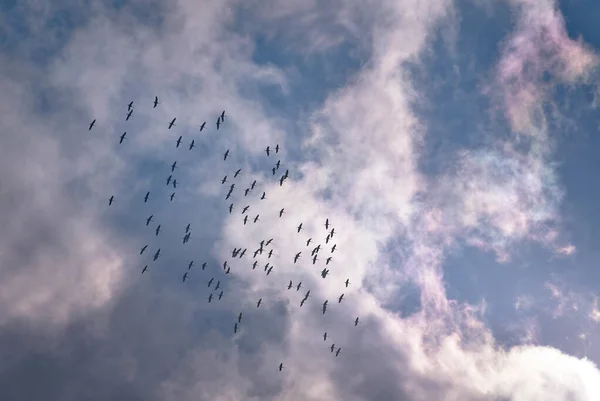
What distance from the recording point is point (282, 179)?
125625 mm

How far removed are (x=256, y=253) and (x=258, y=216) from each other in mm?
10995

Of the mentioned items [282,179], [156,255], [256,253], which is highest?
[282,179]

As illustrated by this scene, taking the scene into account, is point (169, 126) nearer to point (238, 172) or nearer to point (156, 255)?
point (238, 172)

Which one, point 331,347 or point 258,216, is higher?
point 258,216

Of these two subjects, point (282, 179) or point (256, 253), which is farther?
point (256, 253)

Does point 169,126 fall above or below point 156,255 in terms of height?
above

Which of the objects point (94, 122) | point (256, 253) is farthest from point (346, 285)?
point (94, 122)

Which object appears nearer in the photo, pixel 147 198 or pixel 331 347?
pixel 147 198

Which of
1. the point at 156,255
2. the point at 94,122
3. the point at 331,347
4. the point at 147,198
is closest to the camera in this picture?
the point at 94,122

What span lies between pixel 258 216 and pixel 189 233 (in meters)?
20.2

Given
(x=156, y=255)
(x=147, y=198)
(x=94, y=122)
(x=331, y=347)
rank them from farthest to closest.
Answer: (x=331, y=347)
(x=156, y=255)
(x=147, y=198)
(x=94, y=122)

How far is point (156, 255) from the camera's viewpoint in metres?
136

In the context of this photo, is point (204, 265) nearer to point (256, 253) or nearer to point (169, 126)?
point (256, 253)

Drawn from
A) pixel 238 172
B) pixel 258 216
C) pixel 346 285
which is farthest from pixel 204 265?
pixel 346 285
